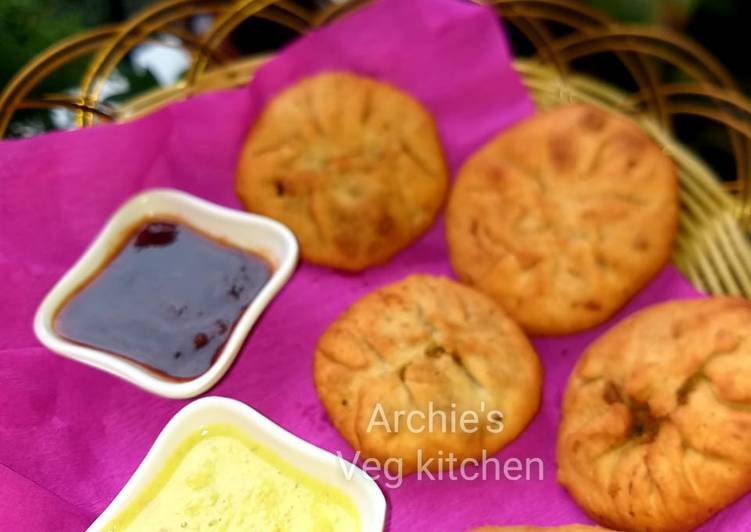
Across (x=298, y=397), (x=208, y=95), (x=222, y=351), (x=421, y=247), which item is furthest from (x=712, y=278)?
→ (x=208, y=95)

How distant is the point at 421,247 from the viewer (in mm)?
2596

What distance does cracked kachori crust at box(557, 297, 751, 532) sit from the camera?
178 cm

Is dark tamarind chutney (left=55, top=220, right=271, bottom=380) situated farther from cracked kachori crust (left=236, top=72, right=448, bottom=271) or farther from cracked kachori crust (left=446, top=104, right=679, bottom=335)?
cracked kachori crust (left=446, top=104, right=679, bottom=335)

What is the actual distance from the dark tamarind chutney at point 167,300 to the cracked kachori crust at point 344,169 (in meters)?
0.25

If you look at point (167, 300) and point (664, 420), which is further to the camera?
point (167, 300)

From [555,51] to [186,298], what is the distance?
1.57 metres

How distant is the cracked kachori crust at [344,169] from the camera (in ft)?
7.93

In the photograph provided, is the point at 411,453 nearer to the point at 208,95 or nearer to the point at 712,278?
the point at 712,278

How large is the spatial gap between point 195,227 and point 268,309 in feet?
1.09

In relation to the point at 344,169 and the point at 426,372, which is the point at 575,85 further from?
the point at 426,372

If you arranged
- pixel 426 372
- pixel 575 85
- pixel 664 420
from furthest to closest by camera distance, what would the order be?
1. pixel 575 85
2. pixel 426 372
3. pixel 664 420

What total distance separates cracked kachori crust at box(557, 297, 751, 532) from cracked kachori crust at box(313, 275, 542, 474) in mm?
185

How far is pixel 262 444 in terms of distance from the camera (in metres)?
1.90

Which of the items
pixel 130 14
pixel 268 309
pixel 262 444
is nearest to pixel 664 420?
pixel 262 444
